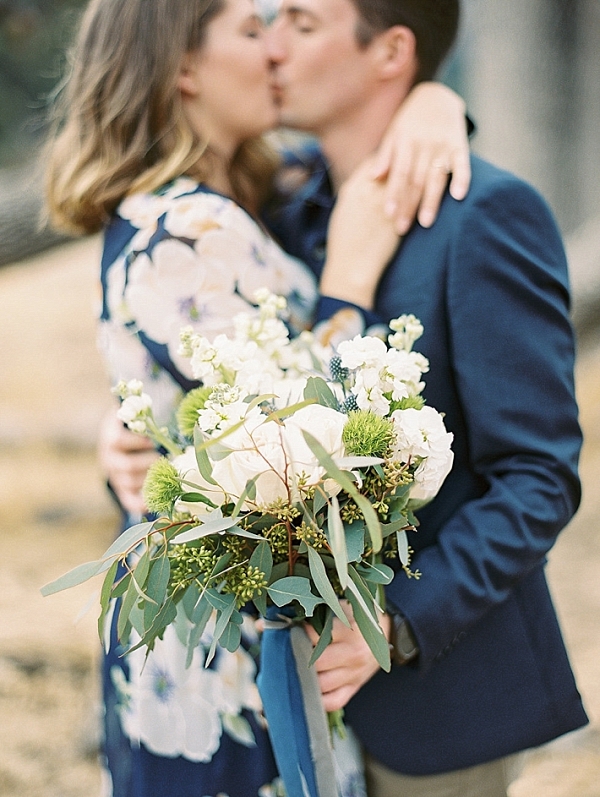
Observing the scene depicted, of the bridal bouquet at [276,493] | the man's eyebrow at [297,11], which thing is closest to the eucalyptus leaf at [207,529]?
the bridal bouquet at [276,493]

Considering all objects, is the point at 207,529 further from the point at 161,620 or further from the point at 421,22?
the point at 421,22

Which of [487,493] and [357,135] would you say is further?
[357,135]

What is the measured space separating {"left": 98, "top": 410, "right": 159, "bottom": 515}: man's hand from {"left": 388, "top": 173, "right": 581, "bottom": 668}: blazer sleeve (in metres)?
0.67

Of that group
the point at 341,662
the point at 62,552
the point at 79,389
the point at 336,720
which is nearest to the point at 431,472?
the point at 341,662

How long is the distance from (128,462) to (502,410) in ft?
2.74

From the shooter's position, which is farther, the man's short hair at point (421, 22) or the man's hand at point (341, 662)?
the man's short hair at point (421, 22)

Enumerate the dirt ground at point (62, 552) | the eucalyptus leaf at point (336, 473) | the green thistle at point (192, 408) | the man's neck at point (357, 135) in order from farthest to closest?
the dirt ground at point (62, 552) < the man's neck at point (357, 135) < the green thistle at point (192, 408) < the eucalyptus leaf at point (336, 473)

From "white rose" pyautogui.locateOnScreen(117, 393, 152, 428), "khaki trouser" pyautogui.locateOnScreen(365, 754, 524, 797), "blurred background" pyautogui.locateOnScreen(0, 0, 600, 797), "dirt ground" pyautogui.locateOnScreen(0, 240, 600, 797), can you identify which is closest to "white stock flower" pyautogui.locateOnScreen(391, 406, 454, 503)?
"white rose" pyautogui.locateOnScreen(117, 393, 152, 428)

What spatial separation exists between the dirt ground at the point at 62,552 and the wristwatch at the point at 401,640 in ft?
1.55

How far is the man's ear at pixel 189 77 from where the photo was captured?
5.57ft

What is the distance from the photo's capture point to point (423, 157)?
1614 millimetres

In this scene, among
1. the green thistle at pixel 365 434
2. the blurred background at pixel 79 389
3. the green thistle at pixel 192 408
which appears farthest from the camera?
the blurred background at pixel 79 389

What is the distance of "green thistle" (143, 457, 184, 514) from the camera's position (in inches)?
42.5

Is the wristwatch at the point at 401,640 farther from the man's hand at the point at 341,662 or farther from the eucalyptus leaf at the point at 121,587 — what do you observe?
the eucalyptus leaf at the point at 121,587
